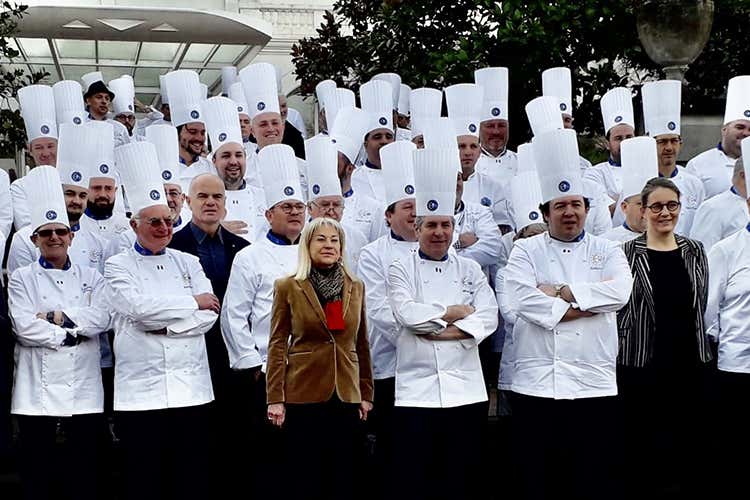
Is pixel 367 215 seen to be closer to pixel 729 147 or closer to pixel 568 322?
pixel 568 322

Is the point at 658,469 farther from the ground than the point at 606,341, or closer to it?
closer to it

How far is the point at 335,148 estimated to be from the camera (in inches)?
303

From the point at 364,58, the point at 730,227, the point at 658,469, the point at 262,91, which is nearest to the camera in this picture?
the point at 658,469

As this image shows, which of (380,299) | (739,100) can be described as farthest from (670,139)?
(380,299)

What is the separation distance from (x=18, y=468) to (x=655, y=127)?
4.39 m

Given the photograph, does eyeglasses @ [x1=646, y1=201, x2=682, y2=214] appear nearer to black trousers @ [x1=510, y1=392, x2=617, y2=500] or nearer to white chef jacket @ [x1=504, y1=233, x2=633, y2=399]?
white chef jacket @ [x1=504, y1=233, x2=633, y2=399]

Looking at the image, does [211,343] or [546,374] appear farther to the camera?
[211,343]

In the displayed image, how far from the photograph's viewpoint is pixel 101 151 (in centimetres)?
745

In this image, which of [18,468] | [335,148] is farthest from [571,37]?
[18,468]

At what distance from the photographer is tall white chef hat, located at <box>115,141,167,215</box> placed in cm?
655

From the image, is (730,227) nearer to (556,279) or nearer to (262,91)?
(556,279)

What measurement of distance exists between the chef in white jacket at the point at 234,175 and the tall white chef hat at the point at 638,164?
219cm

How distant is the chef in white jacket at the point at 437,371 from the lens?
248 inches

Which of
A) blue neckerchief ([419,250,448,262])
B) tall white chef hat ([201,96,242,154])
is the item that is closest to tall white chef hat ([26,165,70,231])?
blue neckerchief ([419,250,448,262])
